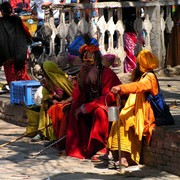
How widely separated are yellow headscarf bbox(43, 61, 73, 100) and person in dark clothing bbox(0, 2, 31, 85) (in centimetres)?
282

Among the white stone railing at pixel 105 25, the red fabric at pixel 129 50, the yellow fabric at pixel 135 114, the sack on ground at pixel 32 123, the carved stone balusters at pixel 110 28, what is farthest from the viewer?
the red fabric at pixel 129 50

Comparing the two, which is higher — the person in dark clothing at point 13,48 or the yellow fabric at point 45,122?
the person in dark clothing at point 13,48

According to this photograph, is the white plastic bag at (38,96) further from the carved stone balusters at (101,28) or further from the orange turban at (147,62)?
the carved stone balusters at (101,28)

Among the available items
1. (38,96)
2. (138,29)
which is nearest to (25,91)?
(38,96)

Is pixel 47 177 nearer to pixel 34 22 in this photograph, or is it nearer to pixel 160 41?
pixel 160 41

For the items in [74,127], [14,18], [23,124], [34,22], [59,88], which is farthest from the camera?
[34,22]

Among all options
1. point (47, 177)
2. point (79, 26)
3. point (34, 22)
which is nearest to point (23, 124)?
point (79, 26)

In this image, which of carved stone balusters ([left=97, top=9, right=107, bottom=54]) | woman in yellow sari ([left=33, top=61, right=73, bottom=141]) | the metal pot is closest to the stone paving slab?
woman in yellow sari ([left=33, top=61, right=73, bottom=141])

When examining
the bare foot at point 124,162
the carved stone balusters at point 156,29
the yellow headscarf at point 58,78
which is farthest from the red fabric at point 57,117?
the carved stone balusters at point 156,29

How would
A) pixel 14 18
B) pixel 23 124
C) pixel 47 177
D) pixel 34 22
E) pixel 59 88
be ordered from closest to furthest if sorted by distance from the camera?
pixel 47 177 → pixel 59 88 → pixel 23 124 → pixel 14 18 → pixel 34 22

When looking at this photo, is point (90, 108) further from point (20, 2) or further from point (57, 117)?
point (20, 2)

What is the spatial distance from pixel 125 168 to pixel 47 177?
0.91 meters

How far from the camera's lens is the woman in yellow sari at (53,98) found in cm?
1120

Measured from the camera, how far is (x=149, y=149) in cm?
976
